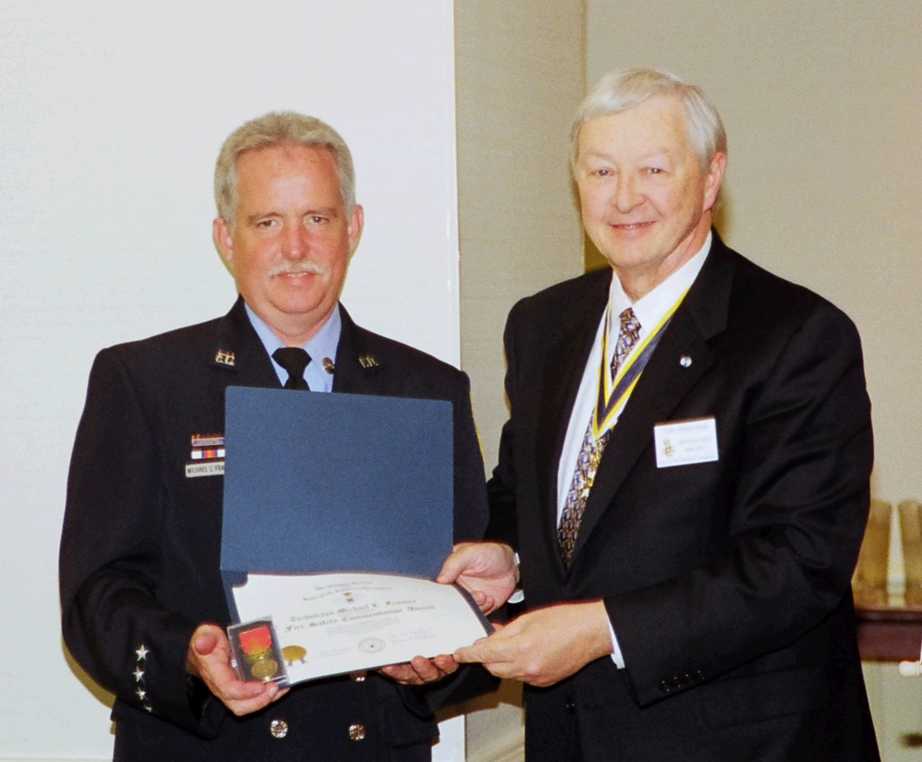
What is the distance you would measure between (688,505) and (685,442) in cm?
12

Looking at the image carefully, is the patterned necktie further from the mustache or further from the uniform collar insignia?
the mustache

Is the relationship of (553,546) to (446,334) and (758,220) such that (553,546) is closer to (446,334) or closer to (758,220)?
(446,334)

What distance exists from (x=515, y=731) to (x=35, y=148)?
6.86ft

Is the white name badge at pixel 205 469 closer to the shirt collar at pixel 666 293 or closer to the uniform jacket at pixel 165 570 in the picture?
the uniform jacket at pixel 165 570

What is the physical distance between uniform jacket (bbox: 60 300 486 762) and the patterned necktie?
16.2 inches

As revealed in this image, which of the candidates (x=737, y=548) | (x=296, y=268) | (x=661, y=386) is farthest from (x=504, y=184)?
(x=737, y=548)

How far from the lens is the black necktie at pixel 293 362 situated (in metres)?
2.76

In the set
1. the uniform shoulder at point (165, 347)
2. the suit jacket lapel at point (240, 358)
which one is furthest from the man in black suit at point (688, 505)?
the uniform shoulder at point (165, 347)

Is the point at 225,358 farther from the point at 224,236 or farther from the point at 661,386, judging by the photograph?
the point at 661,386

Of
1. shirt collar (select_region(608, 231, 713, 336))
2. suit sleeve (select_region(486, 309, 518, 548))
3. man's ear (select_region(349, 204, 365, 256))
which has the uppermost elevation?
man's ear (select_region(349, 204, 365, 256))

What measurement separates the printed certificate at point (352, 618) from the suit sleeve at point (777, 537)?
1.03 ft

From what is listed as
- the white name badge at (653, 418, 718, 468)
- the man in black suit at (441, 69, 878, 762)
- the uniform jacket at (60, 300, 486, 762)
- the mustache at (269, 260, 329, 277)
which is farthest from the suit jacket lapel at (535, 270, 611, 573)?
the mustache at (269, 260, 329, 277)

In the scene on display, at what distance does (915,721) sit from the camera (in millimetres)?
6152

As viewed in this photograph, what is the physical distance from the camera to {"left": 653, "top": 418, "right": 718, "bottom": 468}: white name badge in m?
2.55
